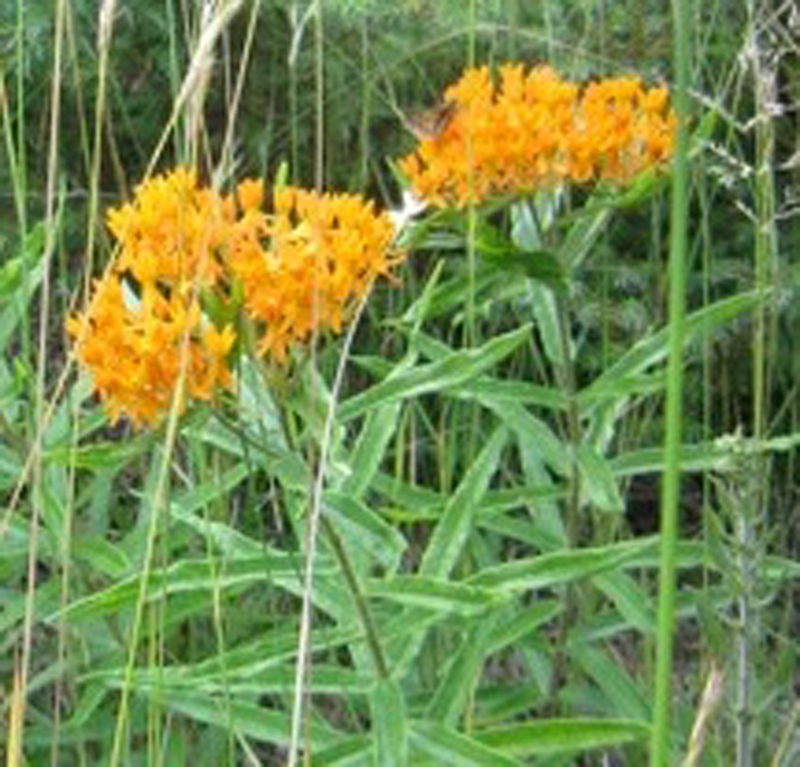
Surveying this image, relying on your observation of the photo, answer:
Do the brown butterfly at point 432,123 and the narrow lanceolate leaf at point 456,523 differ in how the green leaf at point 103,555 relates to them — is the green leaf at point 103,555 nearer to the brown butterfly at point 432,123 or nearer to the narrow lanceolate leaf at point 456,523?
the narrow lanceolate leaf at point 456,523

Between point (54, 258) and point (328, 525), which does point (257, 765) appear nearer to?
point (328, 525)

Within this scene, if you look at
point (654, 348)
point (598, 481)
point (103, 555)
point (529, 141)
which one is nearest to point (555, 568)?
point (598, 481)

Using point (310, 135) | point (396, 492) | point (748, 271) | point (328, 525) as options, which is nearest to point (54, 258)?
point (310, 135)

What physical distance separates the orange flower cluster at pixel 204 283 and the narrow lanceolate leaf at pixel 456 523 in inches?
14.4

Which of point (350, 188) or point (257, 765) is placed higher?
point (350, 188)

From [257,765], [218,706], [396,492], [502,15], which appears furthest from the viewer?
[502,15]

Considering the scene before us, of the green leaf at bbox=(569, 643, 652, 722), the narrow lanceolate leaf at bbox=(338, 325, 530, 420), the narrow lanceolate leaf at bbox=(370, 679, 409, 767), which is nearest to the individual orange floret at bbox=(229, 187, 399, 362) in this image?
the narrow lanceolate leaf at bbox=(338, 325, 530, 420)

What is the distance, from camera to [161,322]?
67.1 inches

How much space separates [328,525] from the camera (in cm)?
189

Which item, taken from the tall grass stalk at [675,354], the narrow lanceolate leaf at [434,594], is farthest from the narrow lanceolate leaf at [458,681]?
the tall grass stalk at [675,354]

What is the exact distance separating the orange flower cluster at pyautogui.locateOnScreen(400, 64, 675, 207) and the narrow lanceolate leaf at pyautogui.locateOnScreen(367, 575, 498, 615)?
41cm

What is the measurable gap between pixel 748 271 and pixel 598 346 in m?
0.28

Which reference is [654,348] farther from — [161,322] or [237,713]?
[161,322]

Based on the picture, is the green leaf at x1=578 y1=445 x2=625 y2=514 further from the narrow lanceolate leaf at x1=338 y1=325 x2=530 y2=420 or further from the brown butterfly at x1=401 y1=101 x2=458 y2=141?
the brown butterfly at x1=401 y1=101 x2=458 y2=141
